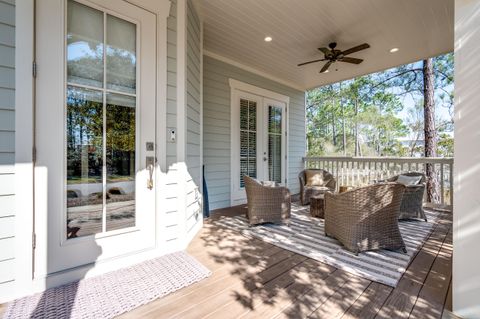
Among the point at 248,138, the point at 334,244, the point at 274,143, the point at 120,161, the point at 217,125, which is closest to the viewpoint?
the point at 120,161

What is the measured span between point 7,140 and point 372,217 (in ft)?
10.5

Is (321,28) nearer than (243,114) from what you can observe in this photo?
Yes

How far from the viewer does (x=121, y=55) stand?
86.0 inches

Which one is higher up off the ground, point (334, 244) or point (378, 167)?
point (378, 167)

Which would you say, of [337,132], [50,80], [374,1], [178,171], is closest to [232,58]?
[374,1]

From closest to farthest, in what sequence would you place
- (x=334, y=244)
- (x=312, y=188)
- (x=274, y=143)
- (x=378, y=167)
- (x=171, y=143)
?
(x=171, y=143) < (x=334, y=244) < (x=312, y=188) < (x=378, y=167) < (x=274, y=143)

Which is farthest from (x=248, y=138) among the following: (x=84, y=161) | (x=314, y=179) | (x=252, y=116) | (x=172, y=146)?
(x=84, y=161)

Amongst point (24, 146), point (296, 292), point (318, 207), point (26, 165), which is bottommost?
point (296, 292)

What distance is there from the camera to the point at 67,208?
1.91 metres

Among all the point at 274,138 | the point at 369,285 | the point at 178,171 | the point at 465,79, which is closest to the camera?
the point at 465,79

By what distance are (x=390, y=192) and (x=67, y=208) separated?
3006 mm

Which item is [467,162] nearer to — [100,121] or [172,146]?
[172,146]

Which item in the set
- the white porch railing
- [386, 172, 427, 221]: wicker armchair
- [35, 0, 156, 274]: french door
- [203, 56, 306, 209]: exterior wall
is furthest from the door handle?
the white porch railing

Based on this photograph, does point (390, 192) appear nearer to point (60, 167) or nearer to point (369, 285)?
point (369, 285)
